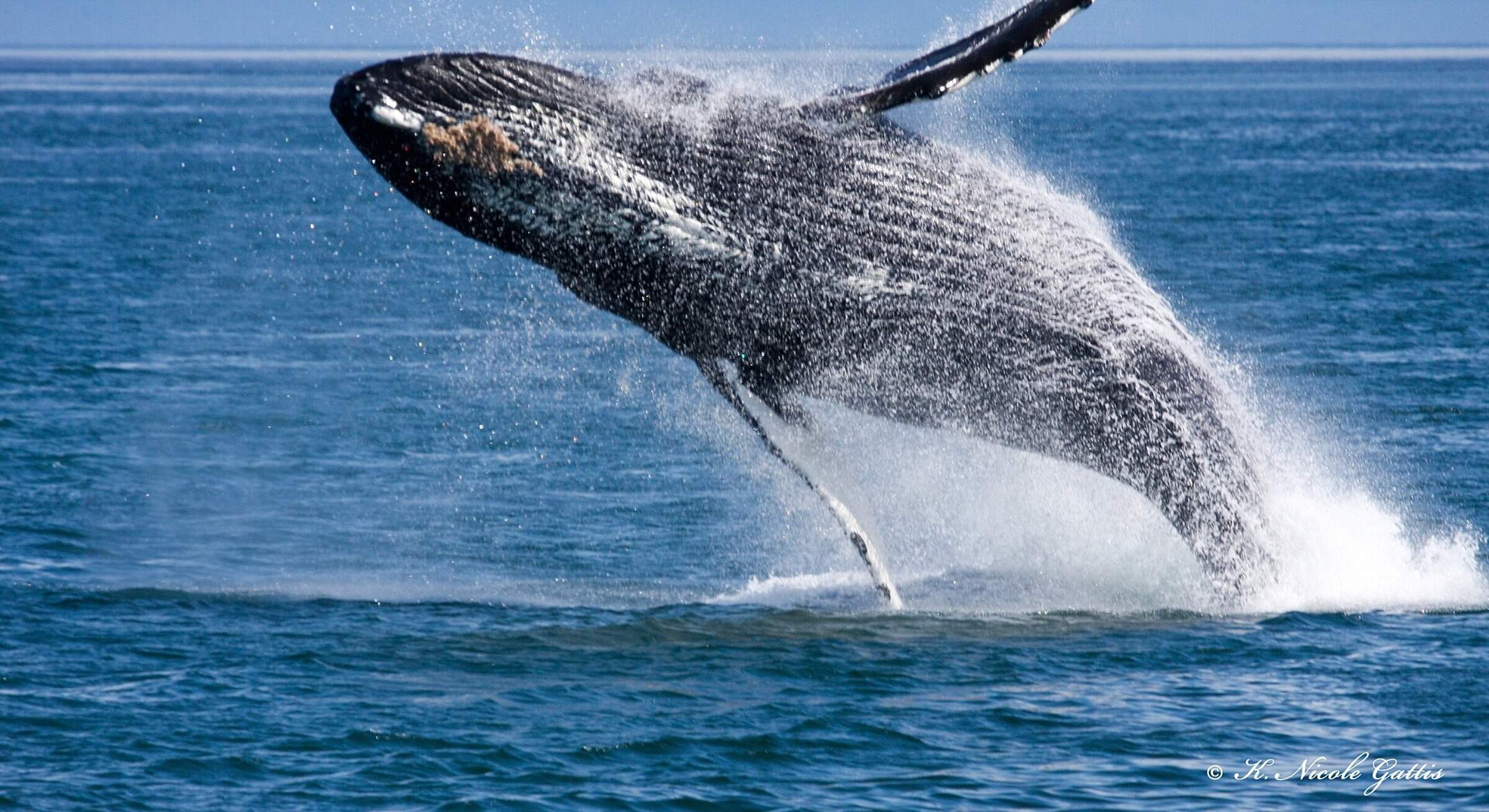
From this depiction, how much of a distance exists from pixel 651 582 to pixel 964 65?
19.1ft

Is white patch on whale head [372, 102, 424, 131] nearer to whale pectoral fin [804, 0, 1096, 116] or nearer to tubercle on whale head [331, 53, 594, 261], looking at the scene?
tubercle on whale head [331, 53, 594, 261]

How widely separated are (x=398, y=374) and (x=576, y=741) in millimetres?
15403

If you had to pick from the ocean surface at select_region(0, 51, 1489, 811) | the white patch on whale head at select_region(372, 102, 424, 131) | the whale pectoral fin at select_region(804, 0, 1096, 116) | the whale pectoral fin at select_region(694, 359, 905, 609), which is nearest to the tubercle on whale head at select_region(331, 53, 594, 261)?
the white patch on whale head at select_region(372, 102, 424, 131)

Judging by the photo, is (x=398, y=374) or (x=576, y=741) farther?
(x=398, y=374)

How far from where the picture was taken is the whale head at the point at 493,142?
11258mm

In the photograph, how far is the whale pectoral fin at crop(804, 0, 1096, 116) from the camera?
12.5m

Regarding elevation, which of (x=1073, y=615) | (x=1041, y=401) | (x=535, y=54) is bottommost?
(x=1073, y=615)

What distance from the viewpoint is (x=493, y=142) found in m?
11.5

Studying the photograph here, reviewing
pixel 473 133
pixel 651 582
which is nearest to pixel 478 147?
pixel 473 133

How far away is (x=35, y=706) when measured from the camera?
12836mm

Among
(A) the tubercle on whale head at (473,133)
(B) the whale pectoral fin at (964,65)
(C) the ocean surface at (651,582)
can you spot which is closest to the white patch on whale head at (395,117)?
(A) the tubercle on whale head at (473,133)

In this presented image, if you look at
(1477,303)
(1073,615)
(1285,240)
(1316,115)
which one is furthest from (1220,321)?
(1316,115)

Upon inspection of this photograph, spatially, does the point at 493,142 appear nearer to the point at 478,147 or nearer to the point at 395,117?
the point at 478,147

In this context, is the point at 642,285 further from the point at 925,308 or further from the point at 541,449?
the point at 541,449
